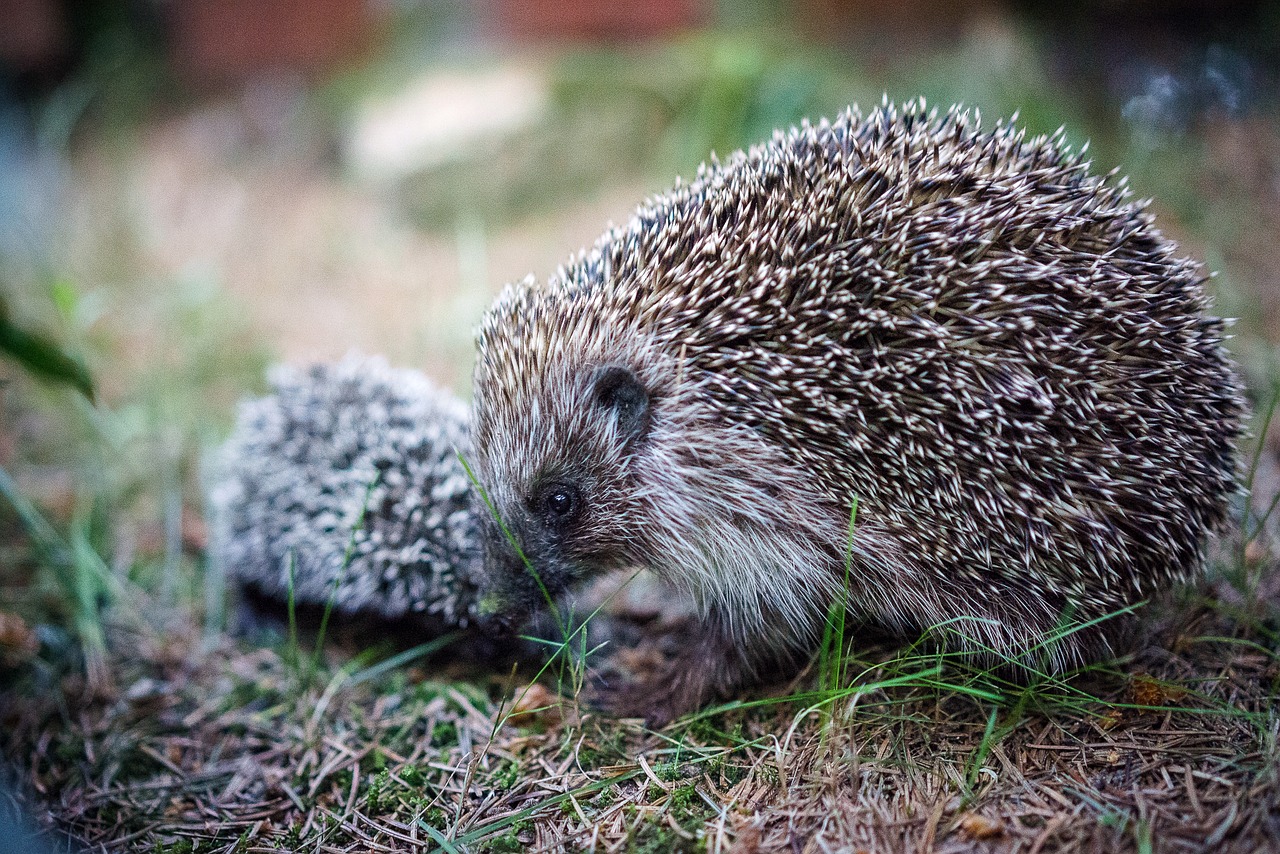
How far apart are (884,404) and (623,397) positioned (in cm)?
100

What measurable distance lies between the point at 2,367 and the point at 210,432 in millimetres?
2314

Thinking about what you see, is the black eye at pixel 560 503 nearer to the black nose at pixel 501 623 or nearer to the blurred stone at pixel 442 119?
the black nose at pixel 501 623

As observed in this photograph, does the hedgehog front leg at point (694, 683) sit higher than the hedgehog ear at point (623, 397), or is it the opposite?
the hedgehog ear at point (623, 397)

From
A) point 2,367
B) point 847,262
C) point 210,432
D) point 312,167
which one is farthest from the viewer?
point 312,167

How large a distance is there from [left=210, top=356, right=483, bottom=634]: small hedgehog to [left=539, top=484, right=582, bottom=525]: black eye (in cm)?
37

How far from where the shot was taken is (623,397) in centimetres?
332

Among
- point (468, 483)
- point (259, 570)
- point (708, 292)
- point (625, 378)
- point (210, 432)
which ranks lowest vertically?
point (259, 570)

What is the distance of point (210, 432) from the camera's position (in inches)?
211

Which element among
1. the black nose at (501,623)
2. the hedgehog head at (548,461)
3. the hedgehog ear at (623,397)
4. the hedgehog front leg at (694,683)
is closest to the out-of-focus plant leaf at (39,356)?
the hedgehog head at (548,461)

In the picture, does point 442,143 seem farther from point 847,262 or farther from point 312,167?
point 847,262

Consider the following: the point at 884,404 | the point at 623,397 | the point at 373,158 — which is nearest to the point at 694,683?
the point at 623,397

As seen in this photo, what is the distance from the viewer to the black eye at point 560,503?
342 cm

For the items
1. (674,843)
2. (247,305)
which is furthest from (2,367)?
(674,843)

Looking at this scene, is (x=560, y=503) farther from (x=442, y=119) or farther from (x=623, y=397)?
(x=442, y=119)
